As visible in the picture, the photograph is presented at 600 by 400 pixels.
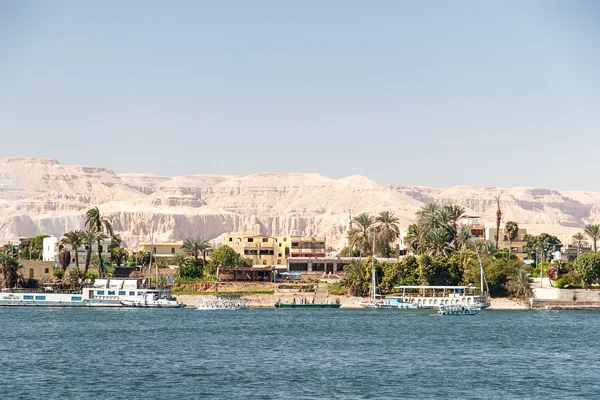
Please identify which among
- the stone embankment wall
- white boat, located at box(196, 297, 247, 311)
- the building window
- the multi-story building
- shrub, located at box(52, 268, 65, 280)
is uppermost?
the multi-story building

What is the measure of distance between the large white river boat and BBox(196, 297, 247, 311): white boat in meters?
3.61

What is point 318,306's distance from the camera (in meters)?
126

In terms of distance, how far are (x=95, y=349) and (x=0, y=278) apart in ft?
248

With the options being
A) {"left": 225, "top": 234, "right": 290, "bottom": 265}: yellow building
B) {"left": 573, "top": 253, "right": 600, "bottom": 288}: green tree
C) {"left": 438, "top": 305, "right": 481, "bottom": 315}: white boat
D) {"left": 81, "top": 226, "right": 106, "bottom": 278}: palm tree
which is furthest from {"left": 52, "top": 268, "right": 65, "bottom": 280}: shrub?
{"left": 573, "top": 253, "right": 600, "bottom": 288}: green tree

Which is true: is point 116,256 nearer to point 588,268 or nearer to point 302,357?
point 588,268

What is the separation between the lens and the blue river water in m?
55.3

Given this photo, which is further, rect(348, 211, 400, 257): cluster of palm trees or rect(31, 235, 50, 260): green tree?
rect(31, 235, 50, 260): green tree

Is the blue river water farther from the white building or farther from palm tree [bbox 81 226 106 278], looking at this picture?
the white building

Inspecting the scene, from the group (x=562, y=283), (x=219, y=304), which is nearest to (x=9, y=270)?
(x=219, y=304)

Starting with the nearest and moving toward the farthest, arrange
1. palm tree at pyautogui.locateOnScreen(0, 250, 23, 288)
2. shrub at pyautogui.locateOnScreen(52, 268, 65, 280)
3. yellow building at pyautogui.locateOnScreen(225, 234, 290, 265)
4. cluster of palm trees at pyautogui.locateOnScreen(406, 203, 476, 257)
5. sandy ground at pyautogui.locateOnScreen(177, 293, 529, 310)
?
sandy ground at pyautogui.locateOnScreen(177, 293, 529, 310), cluster of palm trees at pyautogui.locateOnScreen(406, 203, 476, 257), palm tree at pyautogui.locateOnScreen(0, 250, 23, 288), shrub at pyautogui.locateOnScreen(52, 268, 65, 280), yellow building at pyautogui.locateOnScreen(225, 234, 290, 265)

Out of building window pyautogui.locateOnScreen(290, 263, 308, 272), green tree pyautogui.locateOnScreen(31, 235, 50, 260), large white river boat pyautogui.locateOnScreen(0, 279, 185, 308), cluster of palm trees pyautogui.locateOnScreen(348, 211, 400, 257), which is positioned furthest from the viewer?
green tree pyautogui.locateOnScreen(31, 235, 50, 260)

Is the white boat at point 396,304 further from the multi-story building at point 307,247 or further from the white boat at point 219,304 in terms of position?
the multi-story building at point 307,247

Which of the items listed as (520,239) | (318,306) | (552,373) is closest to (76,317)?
(318,306)

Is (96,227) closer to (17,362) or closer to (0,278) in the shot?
(0,278)
